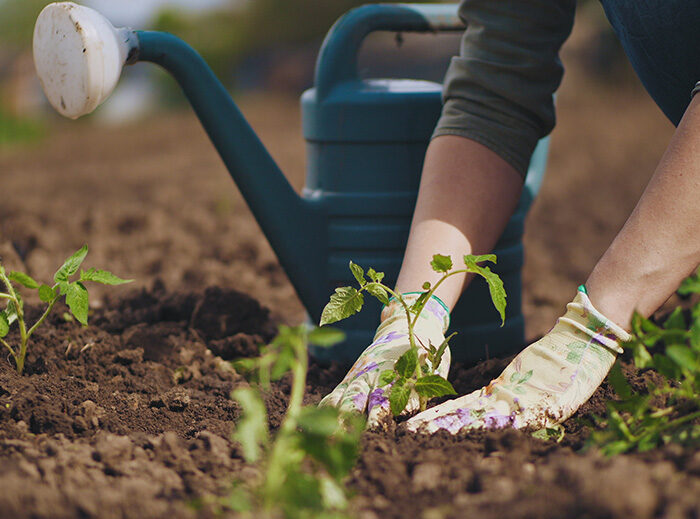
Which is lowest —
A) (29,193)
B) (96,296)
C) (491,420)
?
(29,193)

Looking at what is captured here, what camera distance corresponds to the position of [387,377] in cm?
120

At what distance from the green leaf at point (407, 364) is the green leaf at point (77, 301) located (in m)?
0.56

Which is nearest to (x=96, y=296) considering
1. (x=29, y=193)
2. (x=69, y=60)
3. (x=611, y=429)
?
(x=69, y=60)

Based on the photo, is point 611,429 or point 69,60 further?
point 69,60

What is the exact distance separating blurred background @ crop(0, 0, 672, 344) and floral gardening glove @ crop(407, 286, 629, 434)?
40.7 inches

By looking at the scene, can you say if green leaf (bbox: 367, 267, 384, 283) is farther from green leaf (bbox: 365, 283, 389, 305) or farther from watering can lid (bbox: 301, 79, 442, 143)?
watering can lid (bbox: 301, 79, 442, 143)

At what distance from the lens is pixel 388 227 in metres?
1.83

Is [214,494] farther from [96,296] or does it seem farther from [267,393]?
[96,296]

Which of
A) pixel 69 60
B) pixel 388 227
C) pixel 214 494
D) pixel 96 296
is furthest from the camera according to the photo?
pixel 96 296

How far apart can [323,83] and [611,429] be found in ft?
3.73

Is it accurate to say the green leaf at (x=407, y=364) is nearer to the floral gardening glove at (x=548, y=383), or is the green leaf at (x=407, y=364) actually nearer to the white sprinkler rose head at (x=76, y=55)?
the floral gardening glove at (x=548, y=383)

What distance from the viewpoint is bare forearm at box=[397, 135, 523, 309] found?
1.53m

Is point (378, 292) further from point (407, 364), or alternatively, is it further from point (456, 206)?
point (456, 206)

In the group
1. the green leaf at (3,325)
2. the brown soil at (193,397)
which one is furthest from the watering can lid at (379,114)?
the green leaf at (3,325)
